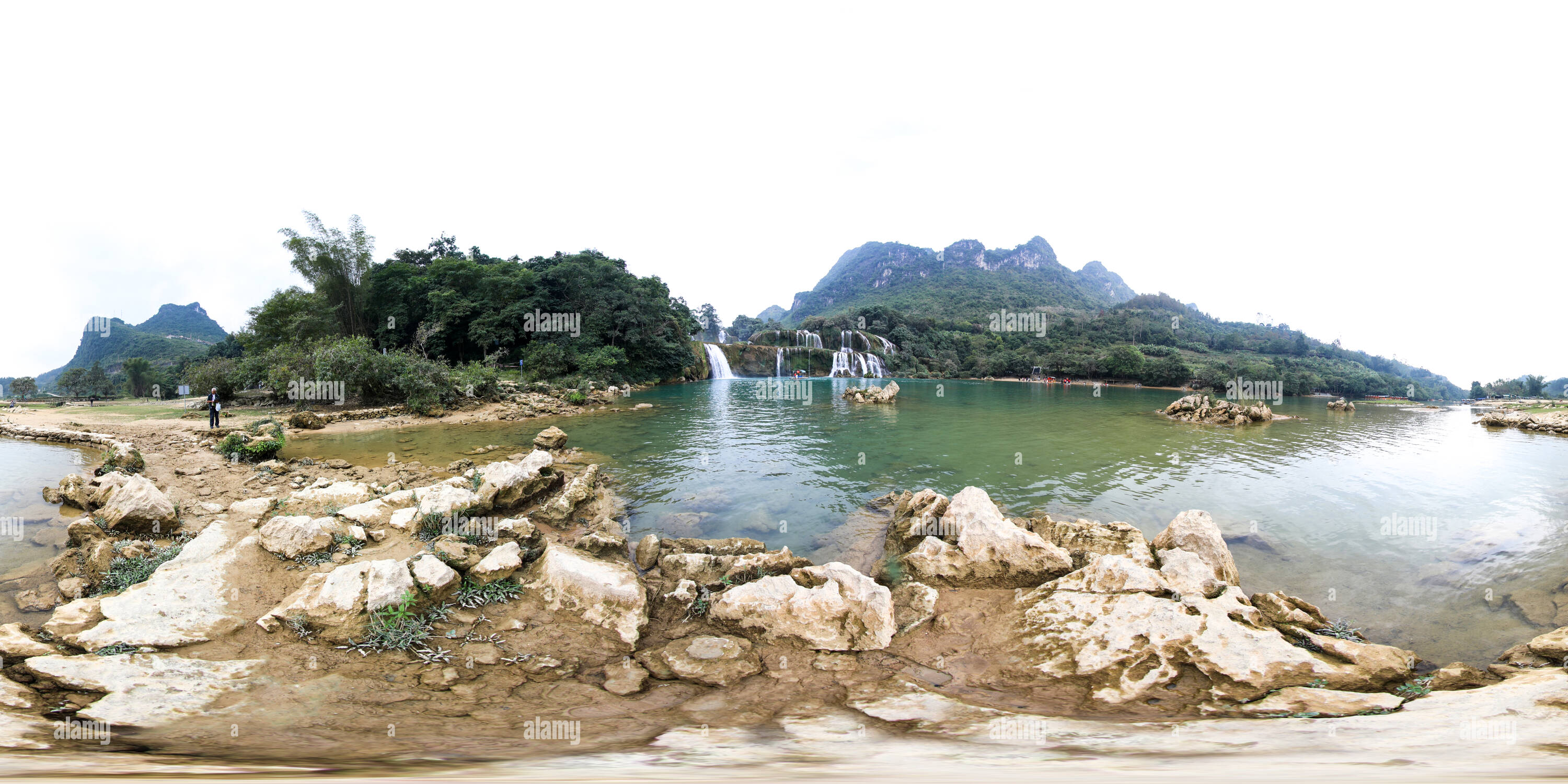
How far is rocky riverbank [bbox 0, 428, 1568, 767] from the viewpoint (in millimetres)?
3000

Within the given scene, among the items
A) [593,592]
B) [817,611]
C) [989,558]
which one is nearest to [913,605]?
[817,611]

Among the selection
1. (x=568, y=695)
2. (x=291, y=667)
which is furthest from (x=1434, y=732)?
(x=291, y=667)

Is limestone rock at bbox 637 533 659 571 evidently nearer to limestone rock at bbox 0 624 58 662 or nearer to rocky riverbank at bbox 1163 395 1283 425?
limestone rock at bbox 0 624 58 662

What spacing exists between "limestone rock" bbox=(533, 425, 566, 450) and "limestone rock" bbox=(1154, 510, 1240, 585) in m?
Result: 12.6

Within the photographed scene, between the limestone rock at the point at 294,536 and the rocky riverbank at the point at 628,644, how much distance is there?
0.02 meters

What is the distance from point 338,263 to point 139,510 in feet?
116

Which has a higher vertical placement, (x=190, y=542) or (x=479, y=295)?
(x=479, y=295)

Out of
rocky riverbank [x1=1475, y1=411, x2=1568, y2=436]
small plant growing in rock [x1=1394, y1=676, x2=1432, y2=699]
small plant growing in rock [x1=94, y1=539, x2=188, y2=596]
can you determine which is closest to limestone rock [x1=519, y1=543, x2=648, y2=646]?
small plant growing in rock [x1=94, y1=539, x2=188, y2=596]

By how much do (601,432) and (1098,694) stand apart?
15.7 m

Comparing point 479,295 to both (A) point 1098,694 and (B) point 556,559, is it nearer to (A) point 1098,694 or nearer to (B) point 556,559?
(B) point 556,559

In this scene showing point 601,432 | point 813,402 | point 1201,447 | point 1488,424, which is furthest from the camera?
point 813,402

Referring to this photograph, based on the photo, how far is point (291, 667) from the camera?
3.68 metres

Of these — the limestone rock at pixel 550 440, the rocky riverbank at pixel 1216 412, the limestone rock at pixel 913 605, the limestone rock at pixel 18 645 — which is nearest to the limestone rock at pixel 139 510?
the limestone rock at pixel 18 645

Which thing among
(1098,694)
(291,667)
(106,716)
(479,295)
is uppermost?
(479,295)
